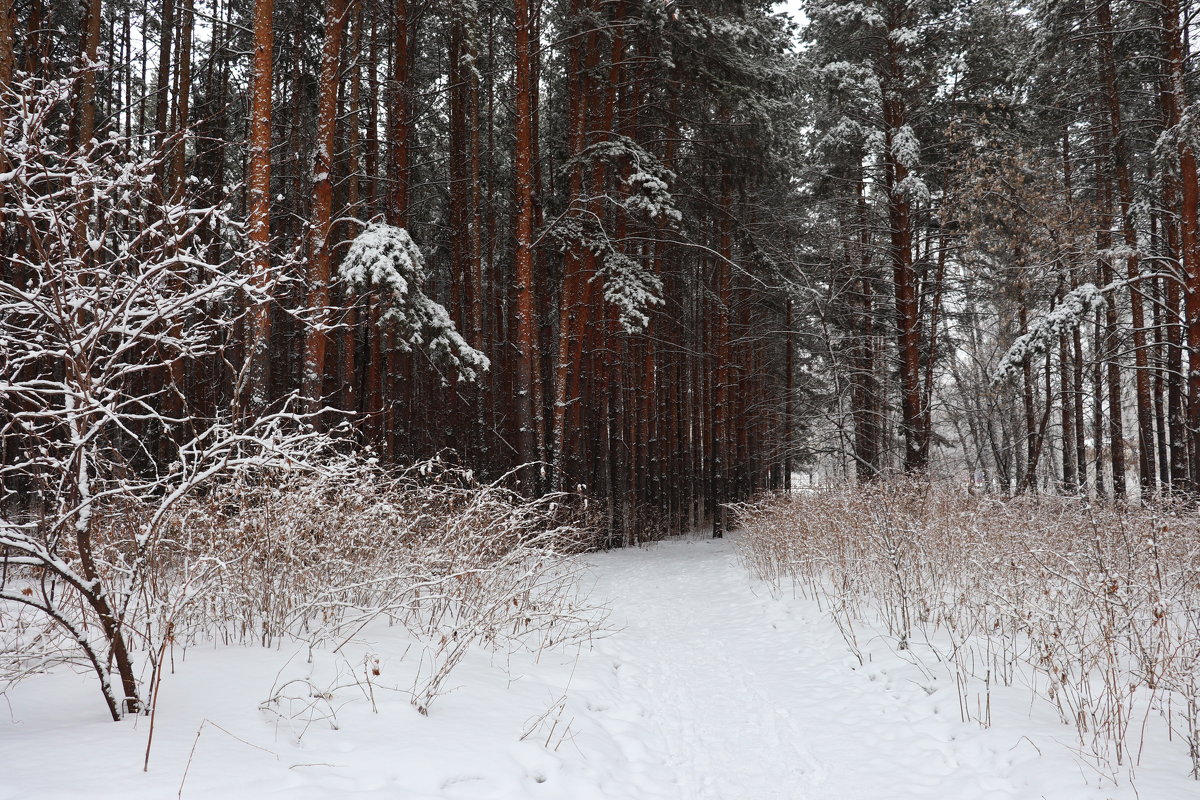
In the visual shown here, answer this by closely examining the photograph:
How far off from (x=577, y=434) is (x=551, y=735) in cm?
1080

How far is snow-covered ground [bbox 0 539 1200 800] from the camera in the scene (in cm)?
271

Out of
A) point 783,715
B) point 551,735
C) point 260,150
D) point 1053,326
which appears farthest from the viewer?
point 1053,326

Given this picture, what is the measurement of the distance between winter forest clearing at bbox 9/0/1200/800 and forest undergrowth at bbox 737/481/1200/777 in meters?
0.08

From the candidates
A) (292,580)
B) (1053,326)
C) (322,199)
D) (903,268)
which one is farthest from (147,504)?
(1053,326)

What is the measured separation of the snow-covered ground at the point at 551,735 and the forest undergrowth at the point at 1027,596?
25 centimetres

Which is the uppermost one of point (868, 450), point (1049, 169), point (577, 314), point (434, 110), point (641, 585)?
point (434, 110)

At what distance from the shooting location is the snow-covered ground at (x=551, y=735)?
2707 millimetres

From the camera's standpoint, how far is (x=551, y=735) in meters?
3.76


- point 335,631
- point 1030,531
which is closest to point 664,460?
point 1030,531

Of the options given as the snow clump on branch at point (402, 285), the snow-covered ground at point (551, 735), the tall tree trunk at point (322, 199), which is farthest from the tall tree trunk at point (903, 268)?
the tall tree trunk at point (322, 199)

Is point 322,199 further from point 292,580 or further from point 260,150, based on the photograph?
point 292,580

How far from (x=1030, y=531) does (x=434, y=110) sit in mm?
17014

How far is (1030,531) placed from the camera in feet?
22.7

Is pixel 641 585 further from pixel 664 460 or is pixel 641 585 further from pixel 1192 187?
pixel 1192 187
